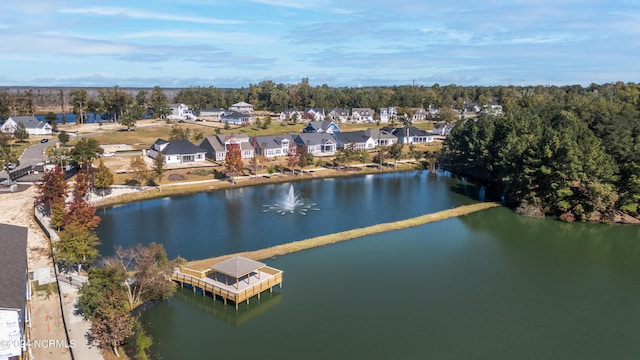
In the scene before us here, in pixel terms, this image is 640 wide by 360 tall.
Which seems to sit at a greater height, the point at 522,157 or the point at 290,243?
the point at 522,157

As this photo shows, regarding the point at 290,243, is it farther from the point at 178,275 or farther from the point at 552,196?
the point at 552,196

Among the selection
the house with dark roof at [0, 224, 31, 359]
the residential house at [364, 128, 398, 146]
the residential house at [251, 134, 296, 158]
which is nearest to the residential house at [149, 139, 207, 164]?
the residential house at [251, 134, 296, 158]

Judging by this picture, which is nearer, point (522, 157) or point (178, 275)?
point (178, 275)

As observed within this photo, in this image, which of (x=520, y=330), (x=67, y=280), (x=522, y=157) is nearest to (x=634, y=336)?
(x=520, y=330)

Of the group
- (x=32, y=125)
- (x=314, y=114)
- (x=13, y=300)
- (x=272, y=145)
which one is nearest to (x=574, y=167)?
(x=13, y=300)

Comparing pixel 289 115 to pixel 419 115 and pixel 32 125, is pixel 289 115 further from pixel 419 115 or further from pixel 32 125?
pixel 32 125

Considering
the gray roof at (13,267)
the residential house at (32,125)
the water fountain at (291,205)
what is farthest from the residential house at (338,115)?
the gray roof at (13,267)
